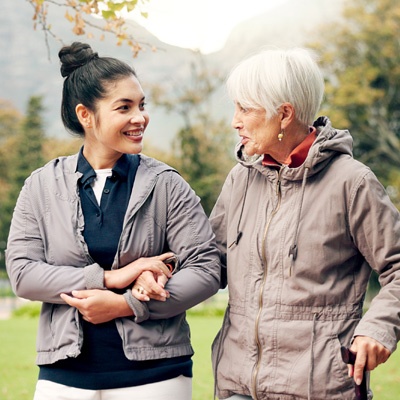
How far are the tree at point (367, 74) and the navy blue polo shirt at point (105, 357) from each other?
25.9 metres

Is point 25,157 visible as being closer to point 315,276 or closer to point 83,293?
point 83,293

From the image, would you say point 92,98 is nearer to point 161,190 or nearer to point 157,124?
point 161,190

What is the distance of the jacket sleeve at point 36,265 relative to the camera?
2.88m

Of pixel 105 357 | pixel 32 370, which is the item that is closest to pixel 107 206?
pixel 105 357

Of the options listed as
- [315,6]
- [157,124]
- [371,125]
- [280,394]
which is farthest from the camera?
[157,124]

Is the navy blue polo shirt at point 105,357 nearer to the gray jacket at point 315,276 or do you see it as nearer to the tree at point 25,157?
the gray jacket at point 315,276

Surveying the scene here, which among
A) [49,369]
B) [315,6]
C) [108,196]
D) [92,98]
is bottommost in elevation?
[49,369]

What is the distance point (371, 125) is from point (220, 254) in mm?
29843

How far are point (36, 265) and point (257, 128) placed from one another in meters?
0.96

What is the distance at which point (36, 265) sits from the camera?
2.94 metres

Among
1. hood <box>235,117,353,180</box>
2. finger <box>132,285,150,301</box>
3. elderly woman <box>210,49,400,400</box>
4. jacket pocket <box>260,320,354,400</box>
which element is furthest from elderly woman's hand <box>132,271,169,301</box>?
hood <box>235,117,353,180</box>

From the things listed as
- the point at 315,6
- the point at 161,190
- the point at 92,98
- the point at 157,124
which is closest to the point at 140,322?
the point at 161,190

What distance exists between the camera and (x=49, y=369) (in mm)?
2932

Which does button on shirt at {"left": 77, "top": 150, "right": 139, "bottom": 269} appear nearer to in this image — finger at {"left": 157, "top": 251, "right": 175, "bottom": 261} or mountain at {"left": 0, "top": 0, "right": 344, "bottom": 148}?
finger at {"left": 157, "top": 251, "right": 175, "bottom": 261}
